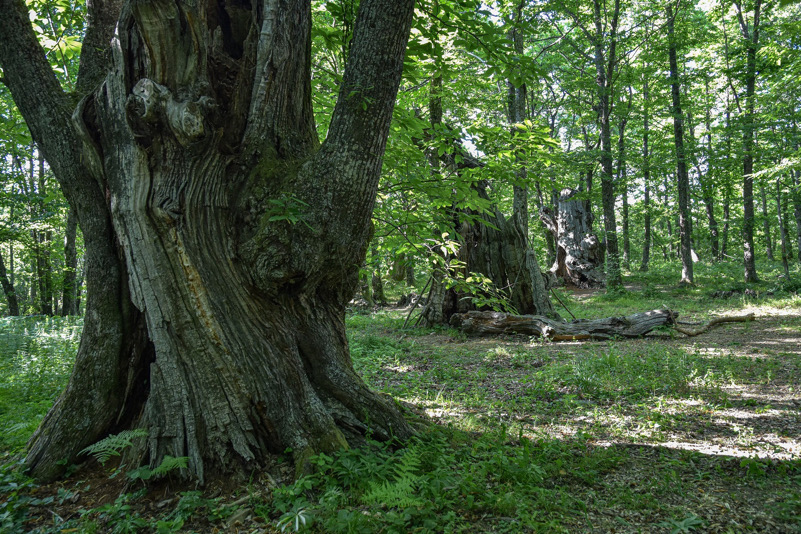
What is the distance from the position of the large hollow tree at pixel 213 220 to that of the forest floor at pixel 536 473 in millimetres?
293

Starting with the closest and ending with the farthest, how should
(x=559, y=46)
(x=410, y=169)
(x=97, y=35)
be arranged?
(x=97, y=35) < (x=410, y=169) < (x=559, y=46)

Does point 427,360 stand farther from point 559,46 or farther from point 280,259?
point 559,46

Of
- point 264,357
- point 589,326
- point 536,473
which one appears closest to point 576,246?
point 589,326

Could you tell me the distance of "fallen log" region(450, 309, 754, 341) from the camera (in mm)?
9078

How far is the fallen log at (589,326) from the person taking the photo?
9078mm

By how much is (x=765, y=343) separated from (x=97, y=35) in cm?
1034

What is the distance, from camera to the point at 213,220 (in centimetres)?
346

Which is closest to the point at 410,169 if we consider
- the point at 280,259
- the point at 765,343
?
the point at 280,259

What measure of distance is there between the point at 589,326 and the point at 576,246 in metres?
11.7

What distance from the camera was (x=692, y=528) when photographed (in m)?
2.67

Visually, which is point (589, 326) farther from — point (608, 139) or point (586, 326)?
point (608, 139)

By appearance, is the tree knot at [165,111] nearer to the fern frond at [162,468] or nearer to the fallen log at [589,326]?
the fern frond at [162,468]

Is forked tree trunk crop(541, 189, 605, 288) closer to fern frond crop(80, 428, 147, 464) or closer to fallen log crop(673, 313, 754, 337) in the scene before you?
fallen log crop(673, 313, 754, 337)

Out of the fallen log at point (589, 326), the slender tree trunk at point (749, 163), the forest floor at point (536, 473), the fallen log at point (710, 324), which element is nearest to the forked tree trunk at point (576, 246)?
the slender tree trunk at point (749, 163)
